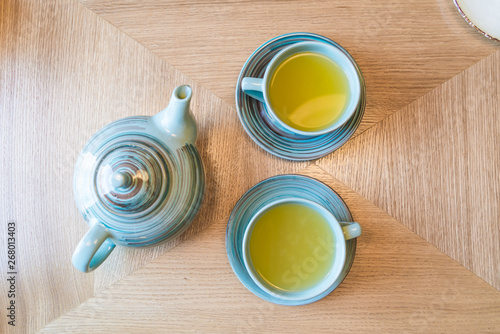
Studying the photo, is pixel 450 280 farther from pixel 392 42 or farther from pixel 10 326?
→ pixel 10 326

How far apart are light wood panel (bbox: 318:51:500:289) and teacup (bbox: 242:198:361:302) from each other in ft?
0.35

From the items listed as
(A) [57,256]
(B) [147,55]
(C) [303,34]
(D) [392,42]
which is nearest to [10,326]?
(A) [57,256]

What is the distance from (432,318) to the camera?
0.64m

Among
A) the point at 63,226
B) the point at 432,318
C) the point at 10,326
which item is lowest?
the point at 432,318

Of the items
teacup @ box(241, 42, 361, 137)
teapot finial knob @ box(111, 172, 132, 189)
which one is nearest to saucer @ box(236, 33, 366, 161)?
teacup @ box(241, 42, 361, 137)

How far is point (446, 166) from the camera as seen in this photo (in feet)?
2.14

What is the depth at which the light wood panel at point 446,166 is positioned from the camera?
0.65 m

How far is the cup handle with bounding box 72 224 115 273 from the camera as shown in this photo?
498 mm

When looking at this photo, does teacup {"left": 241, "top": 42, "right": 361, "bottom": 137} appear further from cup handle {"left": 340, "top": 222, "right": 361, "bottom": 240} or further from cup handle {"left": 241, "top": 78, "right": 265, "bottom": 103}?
cup handle {"left": 340, "top": 222, "right": 361, "bottom": 240}

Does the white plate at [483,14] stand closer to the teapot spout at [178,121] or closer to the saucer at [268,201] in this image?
the saucer at [268,201]

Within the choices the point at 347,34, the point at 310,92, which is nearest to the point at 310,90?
the point at 310,92

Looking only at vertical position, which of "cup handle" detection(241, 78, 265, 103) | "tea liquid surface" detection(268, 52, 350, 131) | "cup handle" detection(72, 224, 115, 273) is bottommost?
"cup handle" detection(72, 224, 115, 273)

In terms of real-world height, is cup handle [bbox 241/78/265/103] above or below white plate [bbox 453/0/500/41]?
above

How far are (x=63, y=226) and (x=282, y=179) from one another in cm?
36
